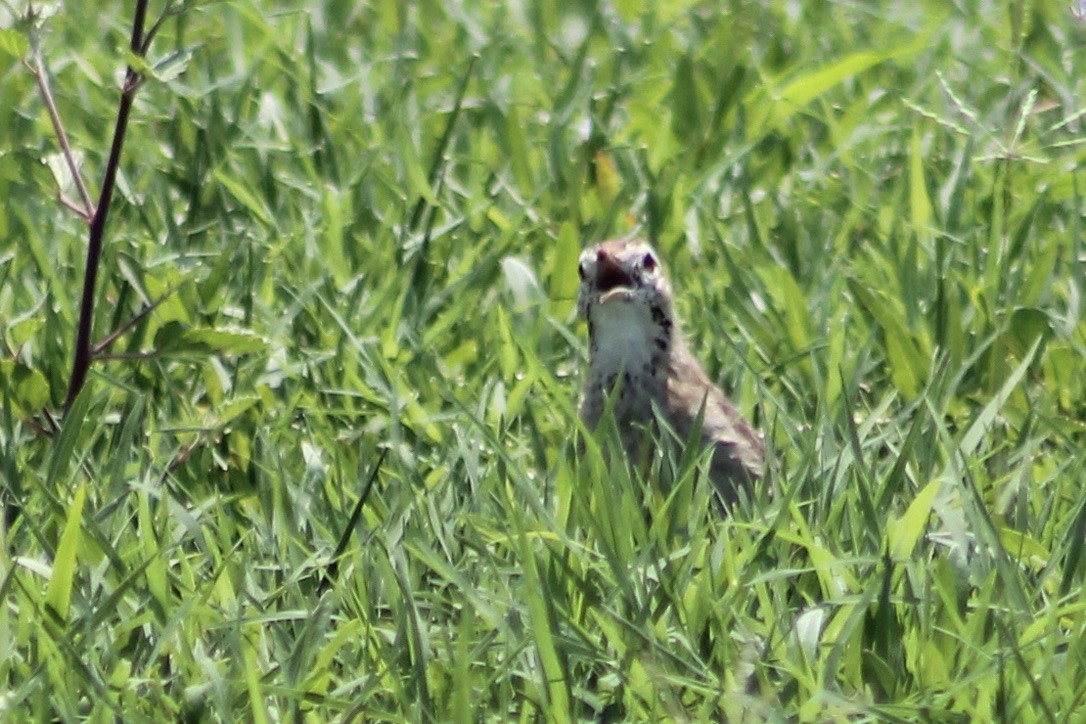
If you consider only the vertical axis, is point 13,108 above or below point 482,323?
above

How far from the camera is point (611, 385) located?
503 centimetres

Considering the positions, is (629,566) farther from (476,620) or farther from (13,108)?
(13,108)

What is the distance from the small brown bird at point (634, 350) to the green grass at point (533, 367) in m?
0.15

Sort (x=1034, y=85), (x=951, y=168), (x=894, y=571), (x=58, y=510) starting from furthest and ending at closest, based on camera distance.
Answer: (x=1034, y=85), (x=951, y=168), (x=58, y=510), (x=894, y=571)

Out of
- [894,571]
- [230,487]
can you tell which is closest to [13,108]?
[230,487]

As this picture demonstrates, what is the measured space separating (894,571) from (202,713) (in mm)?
1250

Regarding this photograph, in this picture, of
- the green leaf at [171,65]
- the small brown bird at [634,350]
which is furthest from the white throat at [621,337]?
the green leaf at [171,65]

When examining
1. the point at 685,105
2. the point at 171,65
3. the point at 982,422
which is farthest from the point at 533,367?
the point at 685,105

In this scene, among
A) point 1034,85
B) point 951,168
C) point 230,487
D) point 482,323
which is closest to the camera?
point 230,487

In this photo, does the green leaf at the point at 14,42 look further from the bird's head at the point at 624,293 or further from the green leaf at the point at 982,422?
the green leaf at the point at 982,422

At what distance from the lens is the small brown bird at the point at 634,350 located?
16.3ft

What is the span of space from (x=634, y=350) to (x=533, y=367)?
0.27m

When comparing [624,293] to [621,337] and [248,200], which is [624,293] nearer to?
[621,337]

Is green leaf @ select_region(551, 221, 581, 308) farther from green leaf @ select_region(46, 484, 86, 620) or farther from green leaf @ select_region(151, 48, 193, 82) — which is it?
green leaf @ select_region(46, 484, 86, 620)
